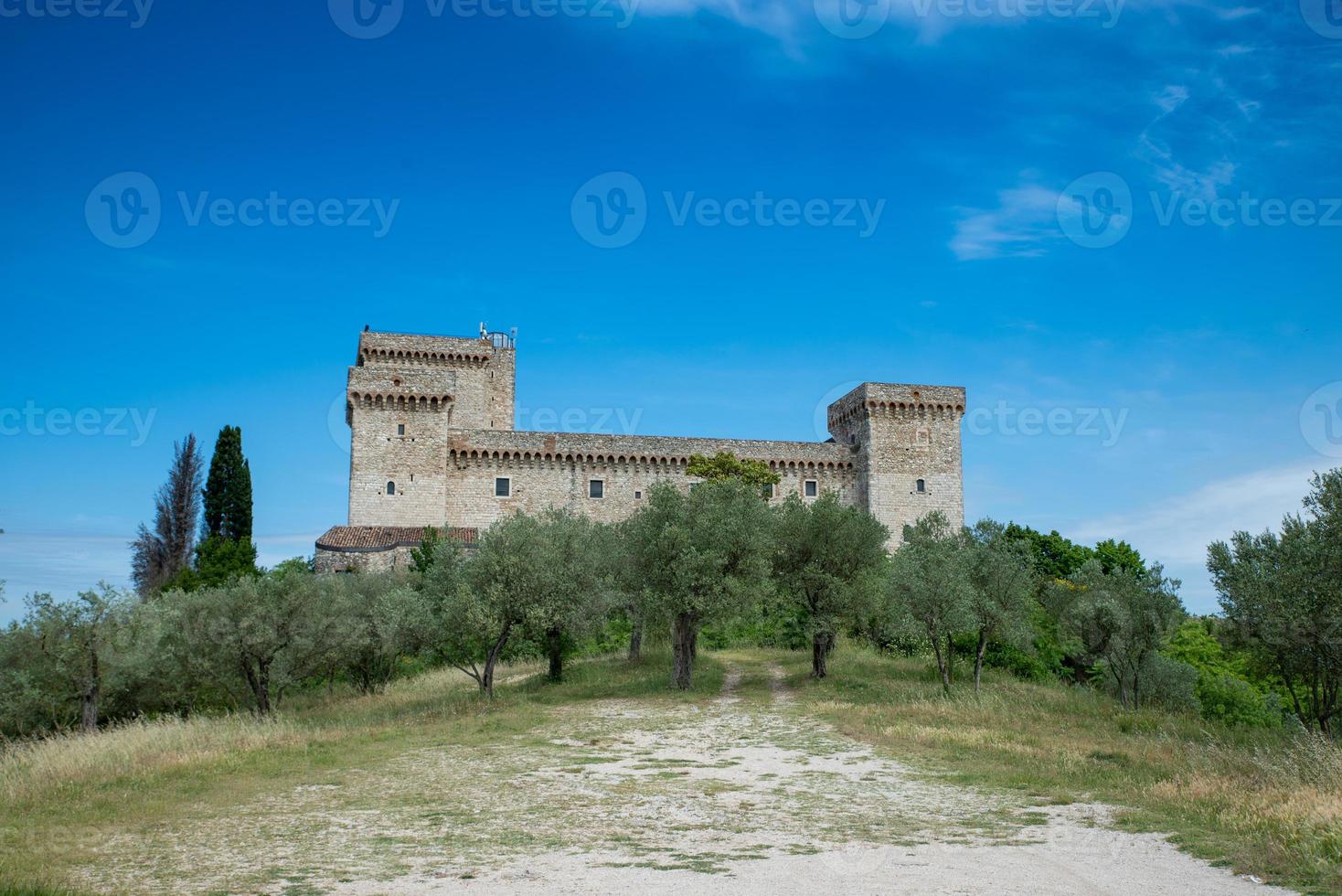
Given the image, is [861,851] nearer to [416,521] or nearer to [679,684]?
[679,684]

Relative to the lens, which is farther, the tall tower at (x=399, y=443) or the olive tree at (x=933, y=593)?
the tall tower at (x=399, y=443)

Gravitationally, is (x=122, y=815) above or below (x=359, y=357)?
below

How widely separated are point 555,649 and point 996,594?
12.0m

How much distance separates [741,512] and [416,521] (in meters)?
23.8

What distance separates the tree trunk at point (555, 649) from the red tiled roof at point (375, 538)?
13875mm

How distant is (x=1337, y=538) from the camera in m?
15.1

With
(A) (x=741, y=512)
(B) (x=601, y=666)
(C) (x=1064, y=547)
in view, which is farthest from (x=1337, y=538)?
(C) (x=1064, y=547)

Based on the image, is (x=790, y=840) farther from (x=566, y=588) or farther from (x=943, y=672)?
(x=943, y=672)

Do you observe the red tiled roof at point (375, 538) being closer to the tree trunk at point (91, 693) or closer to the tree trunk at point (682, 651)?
the tree trunk at point (91, 693)

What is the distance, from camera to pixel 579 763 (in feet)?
49.7

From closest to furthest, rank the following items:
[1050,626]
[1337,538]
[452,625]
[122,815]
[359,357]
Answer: [122,815] → [1337,538] → [452,625] → [1050,626] → [359,357]

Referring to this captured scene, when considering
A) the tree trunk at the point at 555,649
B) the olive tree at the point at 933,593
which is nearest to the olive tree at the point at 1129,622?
A: the olive tree at the point at 933,593

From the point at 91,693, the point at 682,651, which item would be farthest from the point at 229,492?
the point at 682,651

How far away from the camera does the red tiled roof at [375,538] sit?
4062cm
